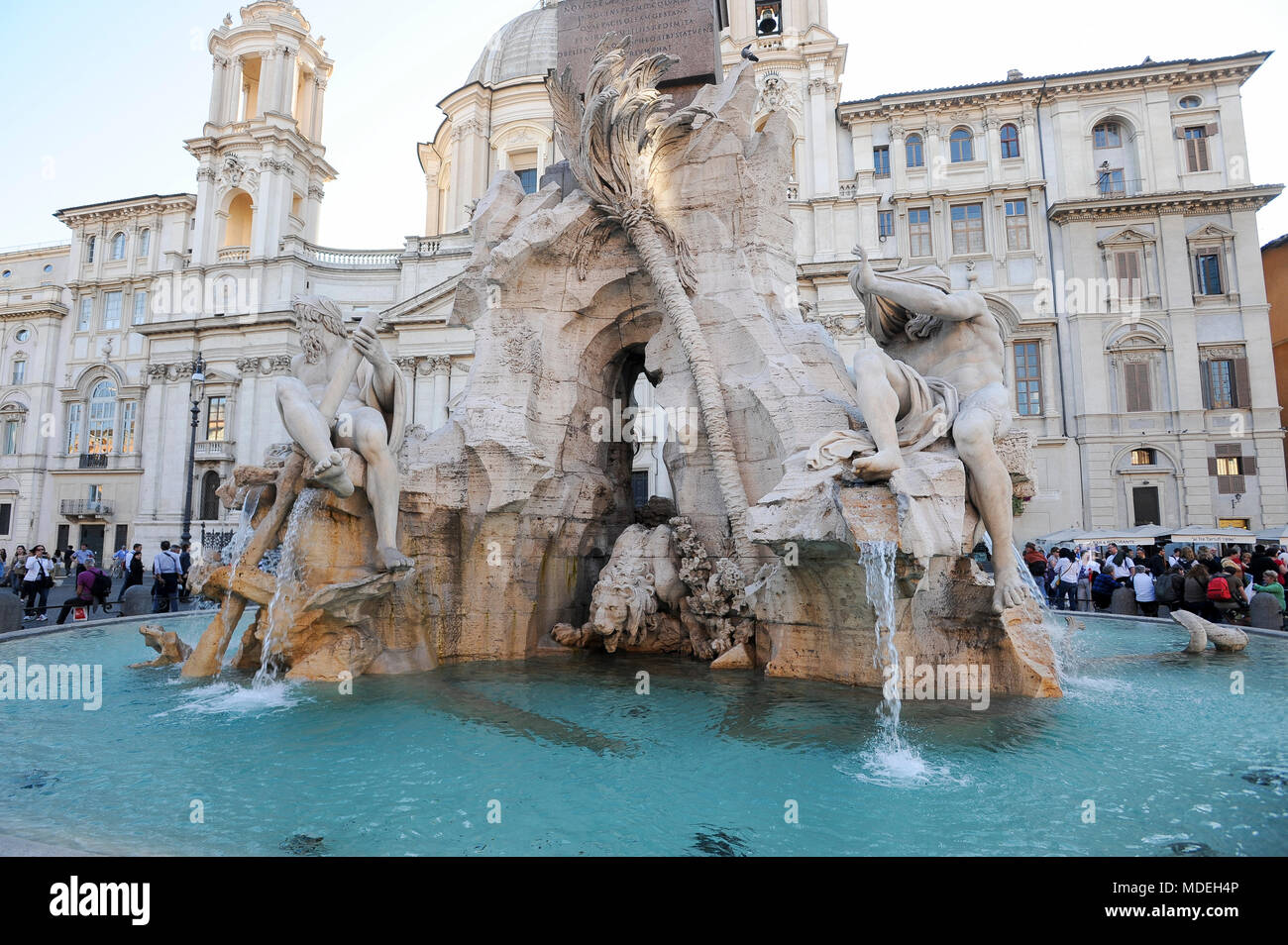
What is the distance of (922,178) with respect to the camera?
3114 centimetres

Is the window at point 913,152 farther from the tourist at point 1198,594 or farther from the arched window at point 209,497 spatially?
the arched window at point 209,497

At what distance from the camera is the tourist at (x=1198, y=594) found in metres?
9.53

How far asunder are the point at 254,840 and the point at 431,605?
3.83m

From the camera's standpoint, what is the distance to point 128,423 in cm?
3984

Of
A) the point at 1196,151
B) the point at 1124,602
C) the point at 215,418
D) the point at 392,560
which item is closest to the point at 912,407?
the point at 392,560

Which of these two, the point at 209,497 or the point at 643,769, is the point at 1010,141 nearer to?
the point at 643,769

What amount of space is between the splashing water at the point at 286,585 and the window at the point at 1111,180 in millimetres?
34272

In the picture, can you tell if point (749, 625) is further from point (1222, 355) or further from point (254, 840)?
point (1222, 355)

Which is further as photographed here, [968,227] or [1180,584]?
[968,227]

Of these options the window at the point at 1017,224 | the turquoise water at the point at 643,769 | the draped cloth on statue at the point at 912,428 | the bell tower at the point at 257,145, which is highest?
the bell tower at the point at 257,145

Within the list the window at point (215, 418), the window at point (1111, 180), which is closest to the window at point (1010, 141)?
the window at point (1111, 180)

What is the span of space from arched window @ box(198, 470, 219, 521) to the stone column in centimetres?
1218

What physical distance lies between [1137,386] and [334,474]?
1234 inches

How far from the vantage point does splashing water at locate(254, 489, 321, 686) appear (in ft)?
19.1
